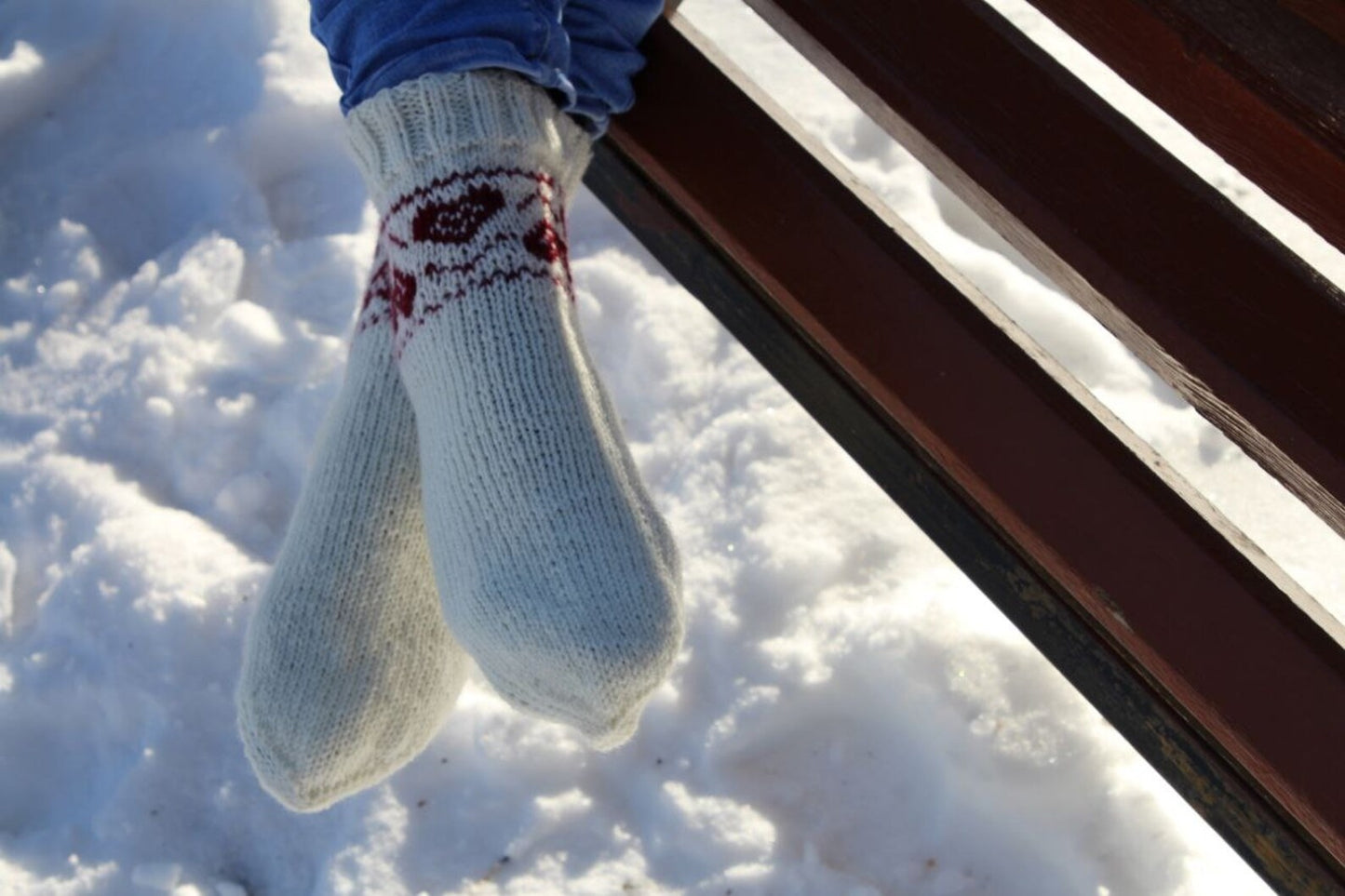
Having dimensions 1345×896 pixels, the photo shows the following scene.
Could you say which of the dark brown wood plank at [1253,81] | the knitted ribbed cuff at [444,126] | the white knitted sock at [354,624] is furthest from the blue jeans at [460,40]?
the dark brown wood plank at [1253,81]

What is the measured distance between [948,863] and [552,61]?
777 mm

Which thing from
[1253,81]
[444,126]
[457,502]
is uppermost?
[1253,81]

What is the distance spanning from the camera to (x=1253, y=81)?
2.61 feet

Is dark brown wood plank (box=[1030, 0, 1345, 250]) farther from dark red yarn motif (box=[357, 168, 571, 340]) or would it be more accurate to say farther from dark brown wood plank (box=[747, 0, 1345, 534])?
dark red yarn motif (box=[357, 168, 571, 340])

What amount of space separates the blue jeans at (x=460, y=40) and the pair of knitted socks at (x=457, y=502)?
0.7 inches

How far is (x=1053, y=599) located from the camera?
1021 mm

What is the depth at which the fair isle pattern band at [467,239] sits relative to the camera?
893mm

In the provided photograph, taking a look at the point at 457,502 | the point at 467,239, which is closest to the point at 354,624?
the point at 457,502

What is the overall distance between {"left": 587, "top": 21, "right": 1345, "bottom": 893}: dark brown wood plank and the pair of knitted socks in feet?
0.53

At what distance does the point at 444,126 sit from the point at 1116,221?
1.53ft

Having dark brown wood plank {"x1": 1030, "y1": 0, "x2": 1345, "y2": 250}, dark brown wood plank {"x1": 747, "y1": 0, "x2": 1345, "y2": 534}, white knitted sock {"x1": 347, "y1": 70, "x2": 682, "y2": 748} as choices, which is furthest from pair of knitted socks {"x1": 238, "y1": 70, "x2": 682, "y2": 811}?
dark brown wood plank {"x1": 1030, "y1": 0, "x2": 1345, "y2": 250}

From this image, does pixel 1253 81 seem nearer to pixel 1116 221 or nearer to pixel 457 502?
pixel 1116 221

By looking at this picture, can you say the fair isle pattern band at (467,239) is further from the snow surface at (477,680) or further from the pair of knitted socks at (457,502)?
the snow surface at (477,680)

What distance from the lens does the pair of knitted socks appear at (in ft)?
2.60
